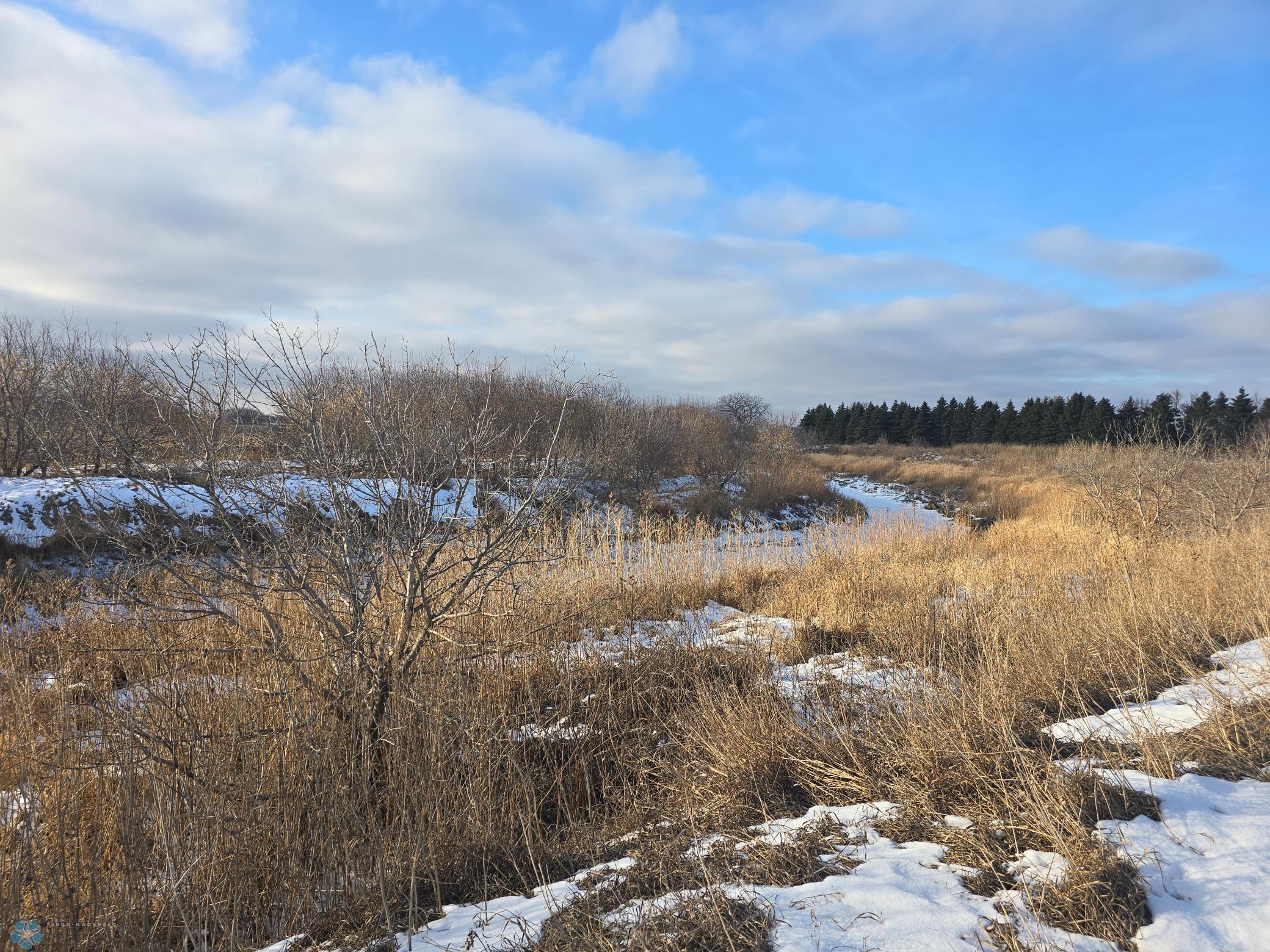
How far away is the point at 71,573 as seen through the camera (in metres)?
8.50

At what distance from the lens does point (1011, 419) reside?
165 ft

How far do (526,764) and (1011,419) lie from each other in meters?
56.0

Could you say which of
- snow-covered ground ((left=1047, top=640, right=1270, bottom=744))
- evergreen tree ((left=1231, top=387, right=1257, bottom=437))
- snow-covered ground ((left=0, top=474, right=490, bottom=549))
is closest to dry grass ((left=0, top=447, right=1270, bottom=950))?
snow-covered ground ((left=1047, top=640, right=1270, bottom=744))

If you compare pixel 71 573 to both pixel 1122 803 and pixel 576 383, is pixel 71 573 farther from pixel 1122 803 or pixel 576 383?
pixel 1122 803

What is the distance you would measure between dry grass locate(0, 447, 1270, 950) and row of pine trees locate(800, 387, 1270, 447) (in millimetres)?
32314

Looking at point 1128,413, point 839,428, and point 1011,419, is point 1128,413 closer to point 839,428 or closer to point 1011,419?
point 1011,419

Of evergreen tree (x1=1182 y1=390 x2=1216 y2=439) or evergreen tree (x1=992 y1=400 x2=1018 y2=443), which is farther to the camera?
evergreen tree (x1=992 y1=400 x2=1018 y2=443)

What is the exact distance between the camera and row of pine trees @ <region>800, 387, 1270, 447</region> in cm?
3509

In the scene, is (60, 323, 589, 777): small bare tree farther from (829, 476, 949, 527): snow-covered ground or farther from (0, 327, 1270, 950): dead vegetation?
(829, 476, 949, 527): snow-covered ground

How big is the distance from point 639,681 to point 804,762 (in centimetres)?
200

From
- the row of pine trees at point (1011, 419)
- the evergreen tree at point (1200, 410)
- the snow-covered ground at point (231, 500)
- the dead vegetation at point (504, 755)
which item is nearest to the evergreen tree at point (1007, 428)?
the row of pine trees at point (1011, 419)

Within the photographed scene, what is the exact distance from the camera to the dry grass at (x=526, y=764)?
2607 millimetres

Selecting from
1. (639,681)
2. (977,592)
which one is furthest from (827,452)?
(639,681)

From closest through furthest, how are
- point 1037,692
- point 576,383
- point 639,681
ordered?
point 1037,692 < point 576,383 < point 639,681
